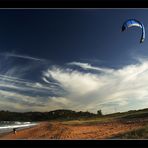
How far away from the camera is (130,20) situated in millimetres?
12102

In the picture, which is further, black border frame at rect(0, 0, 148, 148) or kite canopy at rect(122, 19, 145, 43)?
kite canopy at rect(122, 19, 145, 43)
